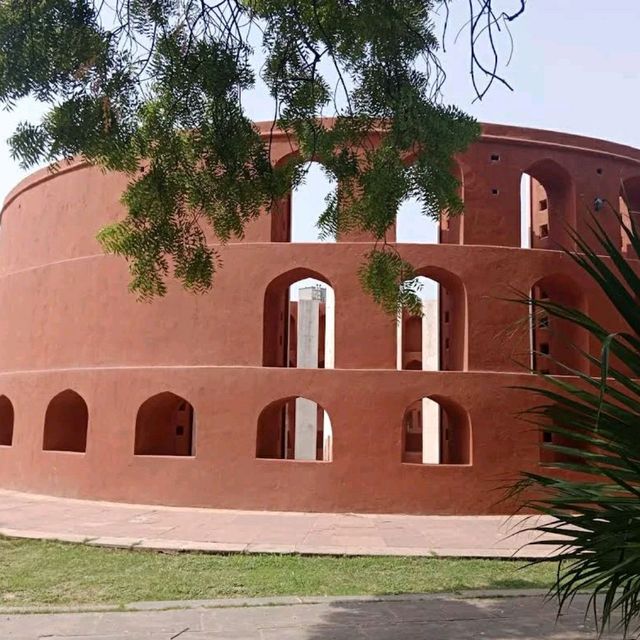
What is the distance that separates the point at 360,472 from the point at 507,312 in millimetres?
3389

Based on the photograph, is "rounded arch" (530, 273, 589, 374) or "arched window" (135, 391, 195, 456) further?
"arched window" (135, 391, 195, 456)

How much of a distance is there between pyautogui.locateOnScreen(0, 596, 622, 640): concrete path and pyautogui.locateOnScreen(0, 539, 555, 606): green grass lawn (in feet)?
1.49

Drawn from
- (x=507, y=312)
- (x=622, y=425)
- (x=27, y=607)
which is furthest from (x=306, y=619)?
(x=507, y=312)

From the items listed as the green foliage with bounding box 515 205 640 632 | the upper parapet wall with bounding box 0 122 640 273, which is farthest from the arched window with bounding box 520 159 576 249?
the green foliage with bounding box 515 205 640 632

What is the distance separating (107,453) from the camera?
1169 centimetres

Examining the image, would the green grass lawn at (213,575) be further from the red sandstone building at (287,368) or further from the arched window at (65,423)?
the arched window at (65,423)

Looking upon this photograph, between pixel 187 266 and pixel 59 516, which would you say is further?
pixel 59 516

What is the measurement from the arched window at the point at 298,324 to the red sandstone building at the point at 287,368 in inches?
4.4

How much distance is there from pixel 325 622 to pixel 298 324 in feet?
50.5

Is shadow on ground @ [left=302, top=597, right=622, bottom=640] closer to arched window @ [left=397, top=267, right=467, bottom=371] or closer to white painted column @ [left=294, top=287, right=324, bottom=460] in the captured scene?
arched window @ [left=397, top=267, right=467, bottom=371]

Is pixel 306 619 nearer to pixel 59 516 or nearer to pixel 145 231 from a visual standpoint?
pixel 145 231

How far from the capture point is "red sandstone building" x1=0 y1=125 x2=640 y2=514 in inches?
424

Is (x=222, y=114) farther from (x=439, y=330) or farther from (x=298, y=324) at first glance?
(x=298, y=324)

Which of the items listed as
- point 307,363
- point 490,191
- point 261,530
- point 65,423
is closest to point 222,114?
point 261,530
